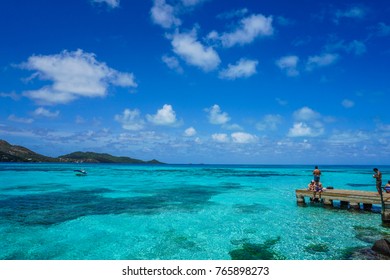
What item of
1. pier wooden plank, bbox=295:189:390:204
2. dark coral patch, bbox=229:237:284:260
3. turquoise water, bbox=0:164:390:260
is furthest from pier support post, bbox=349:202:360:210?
dark coral patch, bbox=229:237:284:260

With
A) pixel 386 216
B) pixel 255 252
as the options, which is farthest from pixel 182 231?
pixel 386 216

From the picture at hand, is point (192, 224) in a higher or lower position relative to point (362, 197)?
lower

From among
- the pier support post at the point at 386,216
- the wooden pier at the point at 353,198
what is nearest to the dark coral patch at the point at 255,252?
the pier support post at the point at 386,216

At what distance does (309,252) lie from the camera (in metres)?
12.4

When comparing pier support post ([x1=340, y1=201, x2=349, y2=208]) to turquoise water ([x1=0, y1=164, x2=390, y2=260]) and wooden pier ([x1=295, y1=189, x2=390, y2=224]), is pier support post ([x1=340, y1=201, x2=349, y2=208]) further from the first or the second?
turquoise water ([x1=0, y1=164, x2=390, y2=260])

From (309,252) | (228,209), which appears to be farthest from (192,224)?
(309,252)

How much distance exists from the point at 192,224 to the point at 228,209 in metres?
5.71

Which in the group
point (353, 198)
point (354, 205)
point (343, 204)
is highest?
point (353, 198)

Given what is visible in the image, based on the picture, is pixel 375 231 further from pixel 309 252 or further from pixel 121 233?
pixel 121 233

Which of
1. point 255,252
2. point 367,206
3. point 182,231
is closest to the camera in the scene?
point 255,252

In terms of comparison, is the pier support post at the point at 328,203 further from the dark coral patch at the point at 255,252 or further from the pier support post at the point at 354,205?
the dark coral patch at the point at 255,252

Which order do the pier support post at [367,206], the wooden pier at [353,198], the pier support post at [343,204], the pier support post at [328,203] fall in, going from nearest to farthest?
the wooden pier at [353,198]
the pier support post at [367,206]
the pier support post at [343,204]
the pier support post at [328,203]

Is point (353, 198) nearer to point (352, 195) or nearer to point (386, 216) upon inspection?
point (352, 195)

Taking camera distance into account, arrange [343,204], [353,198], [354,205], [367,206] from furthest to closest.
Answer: [343,204], [367,206], [354,205], [353,198]
